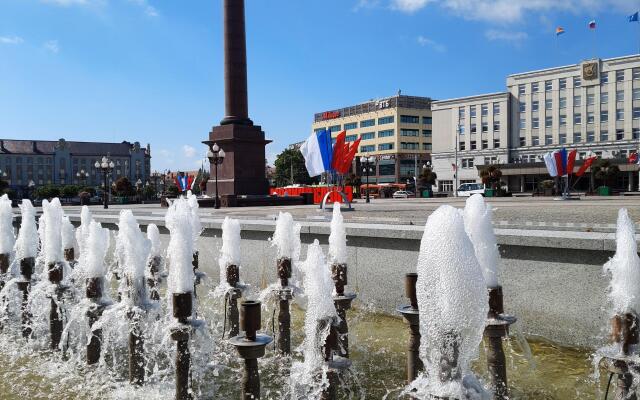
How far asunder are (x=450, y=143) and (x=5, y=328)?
79893 millimetres

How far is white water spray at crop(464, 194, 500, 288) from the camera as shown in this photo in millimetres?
4254

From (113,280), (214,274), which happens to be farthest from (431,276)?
(113,280)

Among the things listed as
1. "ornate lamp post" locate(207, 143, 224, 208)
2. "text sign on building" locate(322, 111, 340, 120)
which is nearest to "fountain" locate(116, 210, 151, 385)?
"ornate lamp post" locate(207, 143, 224, 208)

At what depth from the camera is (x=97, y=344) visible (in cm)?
583

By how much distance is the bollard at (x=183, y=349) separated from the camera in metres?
4.39

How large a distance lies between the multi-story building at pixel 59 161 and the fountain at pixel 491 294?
12916cm

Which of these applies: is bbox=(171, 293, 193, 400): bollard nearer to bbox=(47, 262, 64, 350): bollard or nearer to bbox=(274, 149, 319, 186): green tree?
bbox=(47, 262, 64, 350): bollard

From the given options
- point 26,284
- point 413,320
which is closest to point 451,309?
point 413,320

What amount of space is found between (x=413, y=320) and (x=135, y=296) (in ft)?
9.15

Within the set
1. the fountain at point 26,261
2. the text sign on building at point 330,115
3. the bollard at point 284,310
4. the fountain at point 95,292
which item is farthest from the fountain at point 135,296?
the text sign on building at point 330,115

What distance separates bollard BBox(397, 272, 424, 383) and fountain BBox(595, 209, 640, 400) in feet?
3.99

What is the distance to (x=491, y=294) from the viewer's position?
395 centimetres

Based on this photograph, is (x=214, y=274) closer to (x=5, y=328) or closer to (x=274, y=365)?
(x=5, y=328)

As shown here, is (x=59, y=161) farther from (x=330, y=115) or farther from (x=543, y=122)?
(x=543, y=122)
